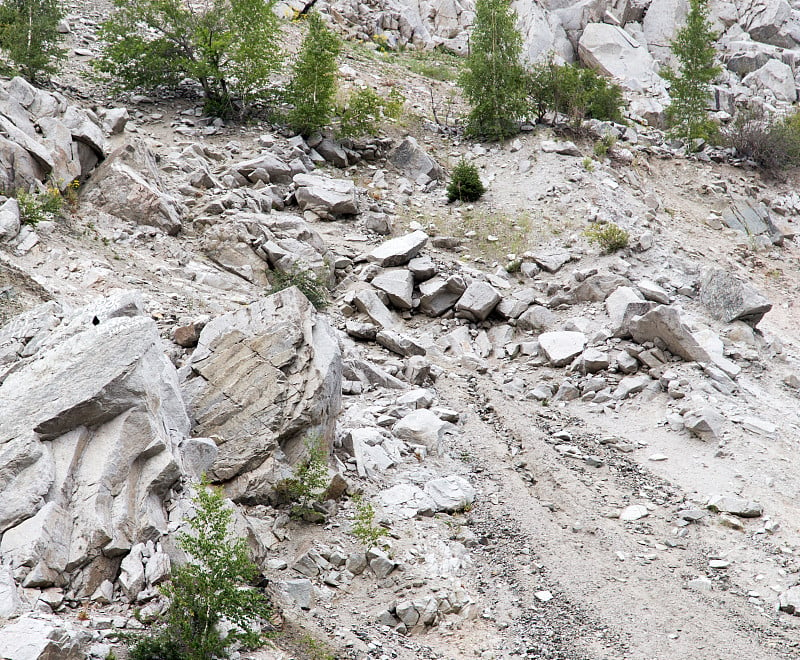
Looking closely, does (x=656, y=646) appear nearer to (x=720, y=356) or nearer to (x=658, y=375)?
(x=658, y=375)

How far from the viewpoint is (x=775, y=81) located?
3506 centimetres

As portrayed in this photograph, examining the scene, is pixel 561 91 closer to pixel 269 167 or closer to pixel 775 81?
pixel 269 167

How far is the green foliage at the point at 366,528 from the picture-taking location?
31.9ft

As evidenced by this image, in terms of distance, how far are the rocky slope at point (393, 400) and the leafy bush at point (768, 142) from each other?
6.52 m

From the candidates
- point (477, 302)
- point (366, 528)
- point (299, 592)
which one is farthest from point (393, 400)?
point (299, 592)

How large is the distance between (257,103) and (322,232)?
28.1 feet

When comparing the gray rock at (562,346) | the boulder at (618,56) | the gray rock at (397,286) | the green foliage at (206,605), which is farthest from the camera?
the boulder at (618,56)

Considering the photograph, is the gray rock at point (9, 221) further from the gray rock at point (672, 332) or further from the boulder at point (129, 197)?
the gray rock at point (672, 332)

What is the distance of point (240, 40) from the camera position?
24.1m

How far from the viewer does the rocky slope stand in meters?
8.02

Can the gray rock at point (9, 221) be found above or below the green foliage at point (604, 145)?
above

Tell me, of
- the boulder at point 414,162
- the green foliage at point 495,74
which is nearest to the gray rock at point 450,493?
the boulder at point 414,162

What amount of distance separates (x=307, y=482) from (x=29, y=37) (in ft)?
62.7

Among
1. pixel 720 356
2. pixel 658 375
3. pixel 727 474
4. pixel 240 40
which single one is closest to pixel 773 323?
pixel 720 356
